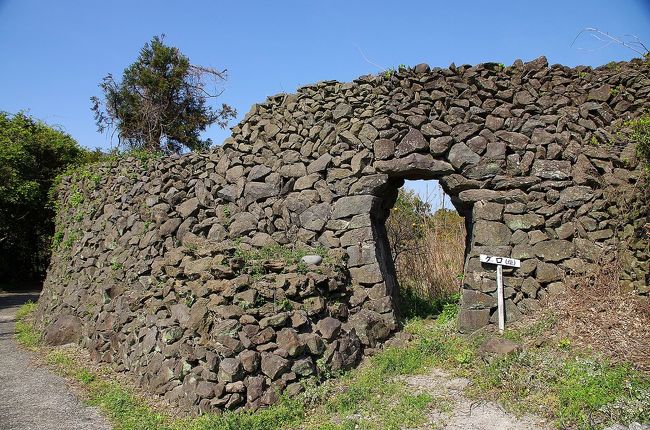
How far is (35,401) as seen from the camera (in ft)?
20.4

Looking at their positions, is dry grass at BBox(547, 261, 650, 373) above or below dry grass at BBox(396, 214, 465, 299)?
below

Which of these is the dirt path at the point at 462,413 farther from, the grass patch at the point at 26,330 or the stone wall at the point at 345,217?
the grass patch at the point at 26,330

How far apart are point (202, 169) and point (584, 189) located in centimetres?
589

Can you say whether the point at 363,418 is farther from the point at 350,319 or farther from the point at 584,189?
the point at 584,189

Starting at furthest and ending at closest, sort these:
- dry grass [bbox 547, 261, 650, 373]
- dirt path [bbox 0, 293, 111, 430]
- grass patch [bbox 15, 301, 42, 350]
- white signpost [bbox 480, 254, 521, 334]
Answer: grass patch [bbox 15, 301, 42, 350] < white signpost [bbox 480, 254, 521, 334] < dirt path [bbox 0, 293, 111, 430] < dry grass [bbox 547, 261, 650, 373]

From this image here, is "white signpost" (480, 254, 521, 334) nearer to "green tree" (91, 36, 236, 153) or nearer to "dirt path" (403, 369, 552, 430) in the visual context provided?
"dirt path" (403, 369, 552, 430)

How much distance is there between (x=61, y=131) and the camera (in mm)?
17406

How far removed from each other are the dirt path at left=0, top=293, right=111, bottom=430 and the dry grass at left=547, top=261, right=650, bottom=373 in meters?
5.17

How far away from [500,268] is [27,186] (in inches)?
544

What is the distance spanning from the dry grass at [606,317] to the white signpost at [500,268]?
1.87 ft

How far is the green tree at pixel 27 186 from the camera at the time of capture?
15.0 metres

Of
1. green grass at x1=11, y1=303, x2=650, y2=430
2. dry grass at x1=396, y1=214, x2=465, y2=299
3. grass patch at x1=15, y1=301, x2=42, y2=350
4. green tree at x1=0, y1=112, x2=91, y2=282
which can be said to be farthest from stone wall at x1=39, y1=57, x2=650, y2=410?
green tree at x1=0, y1=112, x2=91, y2=282

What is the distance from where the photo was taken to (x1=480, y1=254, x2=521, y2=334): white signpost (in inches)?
262

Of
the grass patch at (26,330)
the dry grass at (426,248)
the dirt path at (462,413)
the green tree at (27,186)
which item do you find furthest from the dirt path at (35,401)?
the green tree at (27,186)
